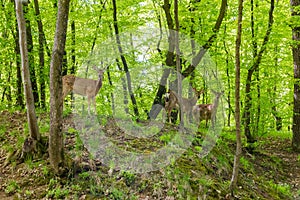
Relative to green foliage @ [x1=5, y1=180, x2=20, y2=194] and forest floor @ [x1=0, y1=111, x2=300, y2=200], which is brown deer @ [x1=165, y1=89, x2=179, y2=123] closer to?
forest floor @ [x1=0, y1=111, x2=300, y2=200]

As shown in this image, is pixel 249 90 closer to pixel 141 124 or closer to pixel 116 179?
pixel 141 124

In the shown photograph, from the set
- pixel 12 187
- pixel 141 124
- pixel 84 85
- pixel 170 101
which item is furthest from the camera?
pixel 170 101

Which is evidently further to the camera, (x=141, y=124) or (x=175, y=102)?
(x=175, y=102)

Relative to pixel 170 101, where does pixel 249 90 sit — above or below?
above

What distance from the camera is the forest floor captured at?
194 inches

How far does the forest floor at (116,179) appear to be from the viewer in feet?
16.2

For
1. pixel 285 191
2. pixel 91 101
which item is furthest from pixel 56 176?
pixel 285 191

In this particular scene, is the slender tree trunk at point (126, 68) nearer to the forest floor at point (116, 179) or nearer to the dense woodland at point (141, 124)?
the dense woodland at point (141, 124)

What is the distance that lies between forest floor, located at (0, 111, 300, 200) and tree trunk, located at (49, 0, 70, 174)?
0.38 meters

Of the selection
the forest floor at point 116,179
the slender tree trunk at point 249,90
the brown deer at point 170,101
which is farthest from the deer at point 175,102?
the forest floor at point 116,179

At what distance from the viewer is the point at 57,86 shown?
197 inches

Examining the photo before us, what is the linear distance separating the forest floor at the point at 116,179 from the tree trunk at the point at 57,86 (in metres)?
0.38

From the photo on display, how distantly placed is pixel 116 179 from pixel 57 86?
199 centimetres

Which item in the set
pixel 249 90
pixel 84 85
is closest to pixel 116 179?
pixel 84 85
